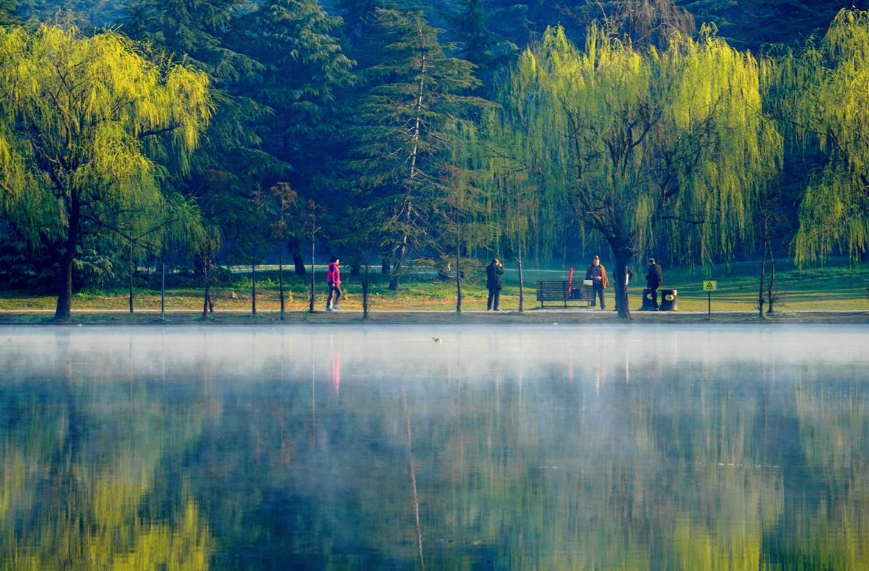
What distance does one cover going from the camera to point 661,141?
1494 inches

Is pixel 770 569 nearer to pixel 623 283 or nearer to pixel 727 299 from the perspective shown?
pixel 623 283

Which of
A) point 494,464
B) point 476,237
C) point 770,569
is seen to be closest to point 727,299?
point 476,237

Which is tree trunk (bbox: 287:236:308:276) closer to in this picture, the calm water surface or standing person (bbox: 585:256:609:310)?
standing person (bbox: 585:256:609:310)

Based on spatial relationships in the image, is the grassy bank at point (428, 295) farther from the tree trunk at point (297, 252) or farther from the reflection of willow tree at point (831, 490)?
the reflection of willow tree at point (831, 490)

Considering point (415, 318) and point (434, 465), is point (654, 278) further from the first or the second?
point (434, 465)

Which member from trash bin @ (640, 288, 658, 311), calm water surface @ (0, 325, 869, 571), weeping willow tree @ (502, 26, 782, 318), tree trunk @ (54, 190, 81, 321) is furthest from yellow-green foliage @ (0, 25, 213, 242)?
trash bin @ (640, 288, 658, 311)

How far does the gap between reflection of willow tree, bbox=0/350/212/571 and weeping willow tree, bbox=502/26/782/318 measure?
23746 mm

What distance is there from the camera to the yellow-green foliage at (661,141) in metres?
37.4

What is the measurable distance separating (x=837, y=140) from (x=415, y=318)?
14.2 m

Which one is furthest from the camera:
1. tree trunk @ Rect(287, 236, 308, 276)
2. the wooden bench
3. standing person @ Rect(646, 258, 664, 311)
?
tree trunk @ Rect(287, 236, 308, 276)

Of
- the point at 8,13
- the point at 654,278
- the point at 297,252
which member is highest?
the point at 8,13

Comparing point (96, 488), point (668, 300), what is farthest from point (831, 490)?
point (668, 300)

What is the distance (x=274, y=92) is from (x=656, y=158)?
24.3 meters

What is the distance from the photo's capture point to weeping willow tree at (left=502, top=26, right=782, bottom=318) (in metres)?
37.4
